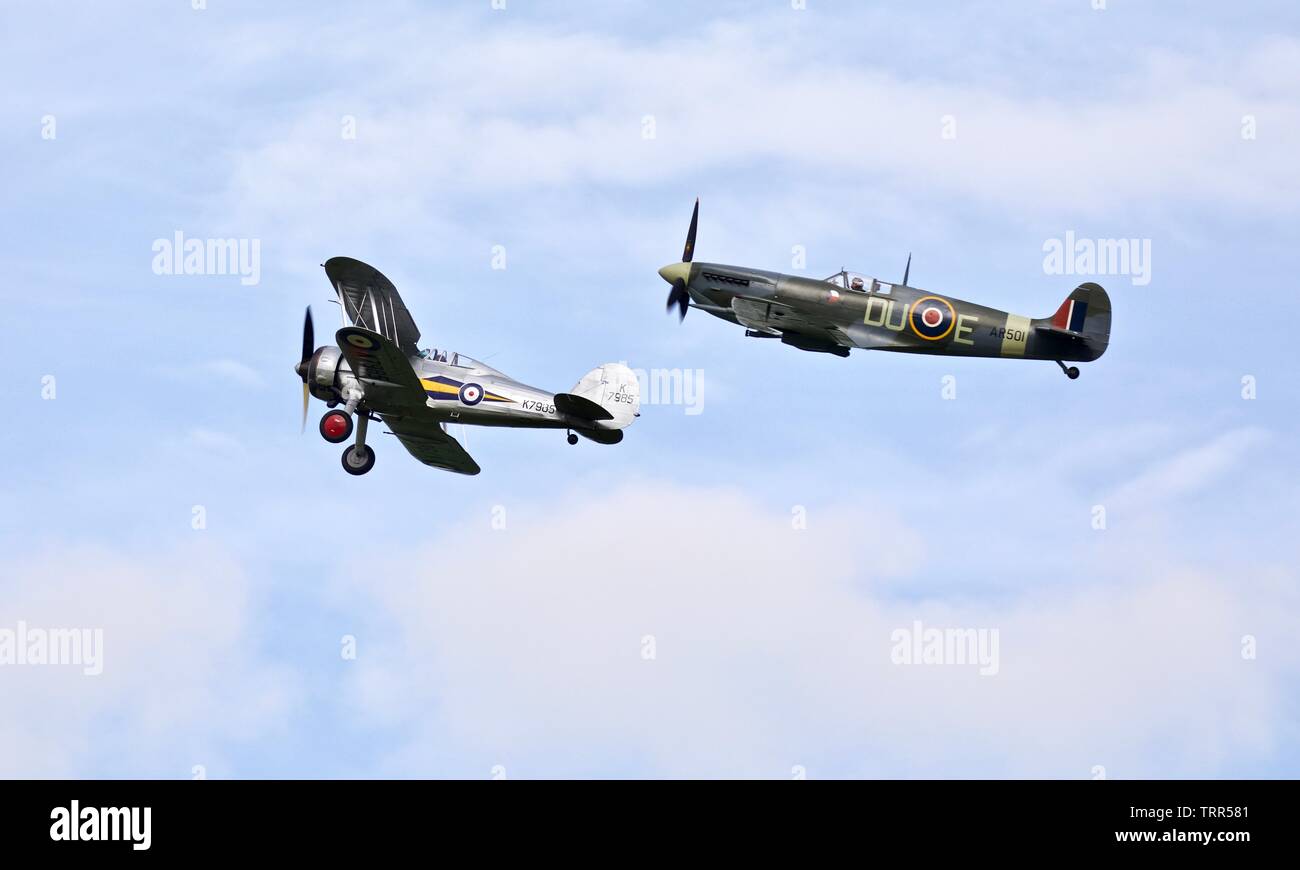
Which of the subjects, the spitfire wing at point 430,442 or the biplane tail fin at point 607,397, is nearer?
the biplane tail fin at point 607,397

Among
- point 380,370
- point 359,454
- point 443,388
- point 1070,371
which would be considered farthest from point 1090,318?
point 359,454

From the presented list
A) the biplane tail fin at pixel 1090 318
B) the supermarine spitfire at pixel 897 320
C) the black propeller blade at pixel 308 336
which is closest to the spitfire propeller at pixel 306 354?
the black propeller blade at pixel 308 336

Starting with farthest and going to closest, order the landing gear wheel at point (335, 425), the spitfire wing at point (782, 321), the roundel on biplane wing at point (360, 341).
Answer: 1. the spitfire wing at point (782, 321)
2. the landing gear wheel at point (335, 425)
3. the roundel on biplane wing at point (360, 341)

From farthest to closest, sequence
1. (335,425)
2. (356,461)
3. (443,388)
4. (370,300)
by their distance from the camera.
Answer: (370,300), (356,461), (335,425), (443,388)

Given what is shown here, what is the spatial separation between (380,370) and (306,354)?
213cm

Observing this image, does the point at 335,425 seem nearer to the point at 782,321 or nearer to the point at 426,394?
the point at 426,394

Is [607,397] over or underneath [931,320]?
underneath

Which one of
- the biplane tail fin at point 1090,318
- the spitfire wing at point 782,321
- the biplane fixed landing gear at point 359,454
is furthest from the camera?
the spitfire wing at point 782,321

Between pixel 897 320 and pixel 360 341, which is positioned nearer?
pixel 360 341

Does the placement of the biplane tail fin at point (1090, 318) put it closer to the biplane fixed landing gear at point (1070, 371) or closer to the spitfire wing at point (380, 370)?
the biplane fixed landing gear at point (1070, 371)

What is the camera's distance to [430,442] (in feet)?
149

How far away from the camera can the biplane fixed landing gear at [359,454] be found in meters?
44.1

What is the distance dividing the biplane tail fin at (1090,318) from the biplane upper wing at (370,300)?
47.3 feet
